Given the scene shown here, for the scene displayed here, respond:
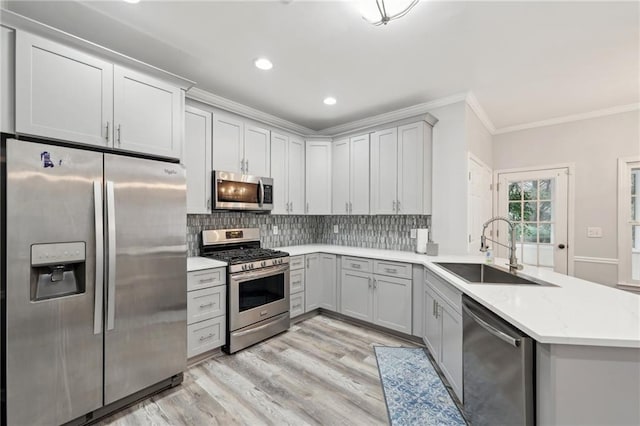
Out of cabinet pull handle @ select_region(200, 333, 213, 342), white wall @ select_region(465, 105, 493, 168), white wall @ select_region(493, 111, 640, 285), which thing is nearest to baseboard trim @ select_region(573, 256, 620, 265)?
white wall @ select_region(493, 111, 640, 285)

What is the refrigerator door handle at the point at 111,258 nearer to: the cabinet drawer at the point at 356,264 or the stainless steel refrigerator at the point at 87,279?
the stainless steel refrigerator at the point at 87,279

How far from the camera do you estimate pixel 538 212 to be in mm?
4059

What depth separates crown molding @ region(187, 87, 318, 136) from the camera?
2965 millimetres

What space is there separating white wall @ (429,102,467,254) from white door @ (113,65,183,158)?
279 centimetres

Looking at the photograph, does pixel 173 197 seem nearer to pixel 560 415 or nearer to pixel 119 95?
pixel 119 95

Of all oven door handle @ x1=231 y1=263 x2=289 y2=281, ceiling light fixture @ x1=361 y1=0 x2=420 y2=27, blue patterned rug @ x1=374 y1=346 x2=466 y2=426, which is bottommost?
blue patterned rug @ x1=374 y1=346 x2=466 y2=426

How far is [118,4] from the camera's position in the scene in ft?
5.76

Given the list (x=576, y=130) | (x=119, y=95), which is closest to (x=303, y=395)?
(x=119, y=95)

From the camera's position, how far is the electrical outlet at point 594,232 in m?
3.61

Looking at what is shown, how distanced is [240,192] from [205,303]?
4.20 feet

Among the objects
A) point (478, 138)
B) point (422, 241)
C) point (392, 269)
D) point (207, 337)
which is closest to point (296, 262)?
point (392, 269)

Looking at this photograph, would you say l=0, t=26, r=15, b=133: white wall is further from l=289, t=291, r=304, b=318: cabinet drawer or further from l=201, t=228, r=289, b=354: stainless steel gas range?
l=289, t=291, r=304, b=318: cabinet drawer

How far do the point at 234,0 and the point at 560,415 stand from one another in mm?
2696

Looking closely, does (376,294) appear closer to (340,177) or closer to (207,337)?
(340,177)
